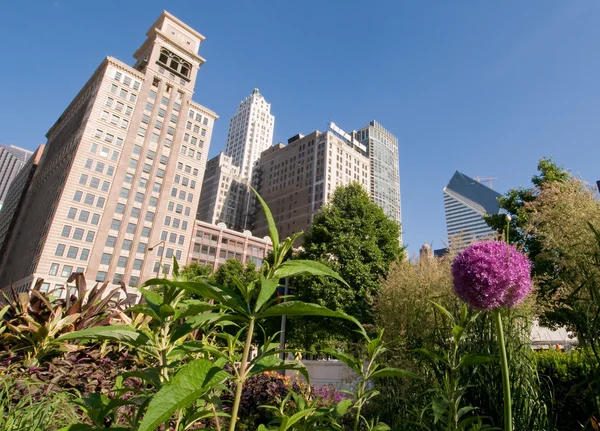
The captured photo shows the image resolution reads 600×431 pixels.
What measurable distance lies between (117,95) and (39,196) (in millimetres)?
24603

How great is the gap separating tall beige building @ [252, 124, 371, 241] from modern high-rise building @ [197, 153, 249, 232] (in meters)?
7.77

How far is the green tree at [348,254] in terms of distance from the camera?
1789 cm

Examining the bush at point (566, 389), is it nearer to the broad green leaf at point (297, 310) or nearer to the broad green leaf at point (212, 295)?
the broad green leaf at point (297, 310)

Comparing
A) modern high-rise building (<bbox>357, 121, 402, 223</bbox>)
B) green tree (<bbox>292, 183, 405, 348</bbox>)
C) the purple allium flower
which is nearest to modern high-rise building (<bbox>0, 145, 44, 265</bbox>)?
green tree (<bbox>292, 183, 405, 348</bbox>)

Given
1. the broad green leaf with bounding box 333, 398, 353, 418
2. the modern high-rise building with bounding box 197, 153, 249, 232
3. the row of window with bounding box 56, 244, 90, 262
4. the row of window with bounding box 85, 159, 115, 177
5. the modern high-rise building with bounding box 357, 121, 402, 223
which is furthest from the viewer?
the modern high-rise building with bounding box 197, 153, 249, 232

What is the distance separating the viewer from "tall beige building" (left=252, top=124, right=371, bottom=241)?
266 feet

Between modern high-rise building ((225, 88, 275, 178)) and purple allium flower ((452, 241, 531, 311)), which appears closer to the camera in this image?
purple allium flower ((452, 241, 531, 311))

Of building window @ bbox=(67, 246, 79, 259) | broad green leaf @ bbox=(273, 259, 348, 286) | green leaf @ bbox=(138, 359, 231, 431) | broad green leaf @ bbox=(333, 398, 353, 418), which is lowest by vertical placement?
broad green leaf @ bbox=(333, 398, 353, 418)

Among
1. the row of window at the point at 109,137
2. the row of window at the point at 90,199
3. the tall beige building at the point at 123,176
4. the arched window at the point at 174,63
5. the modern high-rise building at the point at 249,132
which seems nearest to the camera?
the tall beige building at the point at 123,176

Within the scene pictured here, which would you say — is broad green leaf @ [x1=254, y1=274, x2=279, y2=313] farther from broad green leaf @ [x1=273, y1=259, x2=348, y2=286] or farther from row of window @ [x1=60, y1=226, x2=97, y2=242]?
row of window @ [x1=60, y1=226, x2=97, y2=242]

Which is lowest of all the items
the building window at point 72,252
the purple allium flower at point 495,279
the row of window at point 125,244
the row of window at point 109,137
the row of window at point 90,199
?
the purple allium flower at point 495,279

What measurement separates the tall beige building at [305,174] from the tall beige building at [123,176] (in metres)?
29.8

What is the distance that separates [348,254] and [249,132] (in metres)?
111

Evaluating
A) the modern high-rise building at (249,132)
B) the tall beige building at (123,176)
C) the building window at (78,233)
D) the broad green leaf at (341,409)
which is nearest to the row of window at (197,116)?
the tall beige building at (123,176)
